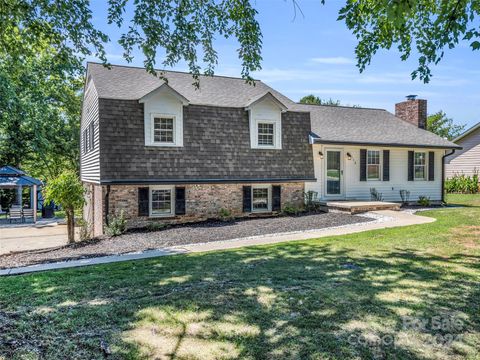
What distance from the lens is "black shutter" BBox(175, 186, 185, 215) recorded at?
13.2m

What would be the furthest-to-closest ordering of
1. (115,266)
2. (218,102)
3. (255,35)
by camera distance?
(218,102) < (255,35) < (115,266)

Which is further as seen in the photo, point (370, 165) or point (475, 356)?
point (370, 165)

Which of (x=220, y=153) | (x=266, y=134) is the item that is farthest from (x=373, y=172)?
(x=220, y=153)

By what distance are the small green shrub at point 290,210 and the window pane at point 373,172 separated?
4361 mm

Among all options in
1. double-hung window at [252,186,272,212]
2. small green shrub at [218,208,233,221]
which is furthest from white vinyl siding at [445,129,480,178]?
small green shrub at [218,208,233,221]

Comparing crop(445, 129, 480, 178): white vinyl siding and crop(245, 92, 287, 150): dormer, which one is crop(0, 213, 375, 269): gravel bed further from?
crop(445, 129, 480, 178): white vinyl siding

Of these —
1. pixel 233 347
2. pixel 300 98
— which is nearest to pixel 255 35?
pixel 233 347

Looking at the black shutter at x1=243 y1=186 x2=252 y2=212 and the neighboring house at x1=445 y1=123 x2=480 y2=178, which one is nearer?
the black shutter at x1=243 y1=186 x2=252 y2=212

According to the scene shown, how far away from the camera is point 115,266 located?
7098 mm

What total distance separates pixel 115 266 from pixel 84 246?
4.04 m

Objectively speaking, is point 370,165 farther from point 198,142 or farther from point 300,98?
point 300,98

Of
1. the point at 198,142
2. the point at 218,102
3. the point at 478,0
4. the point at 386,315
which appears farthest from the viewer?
the point at 218,102

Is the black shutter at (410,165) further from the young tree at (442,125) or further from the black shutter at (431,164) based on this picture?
the young tree at (442,125)

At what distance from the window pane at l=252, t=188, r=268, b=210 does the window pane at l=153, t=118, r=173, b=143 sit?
13.2 ft
